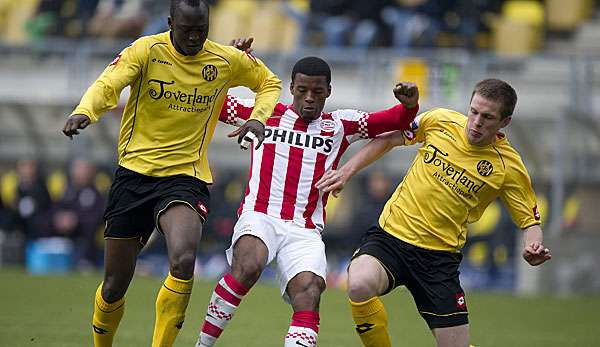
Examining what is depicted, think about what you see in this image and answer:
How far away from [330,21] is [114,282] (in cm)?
1379

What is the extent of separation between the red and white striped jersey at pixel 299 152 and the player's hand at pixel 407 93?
0.27 feet

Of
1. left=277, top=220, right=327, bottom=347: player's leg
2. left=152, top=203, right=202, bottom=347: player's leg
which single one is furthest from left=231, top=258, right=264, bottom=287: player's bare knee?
left=152, top=203, right=202, bottom=347: player's leg

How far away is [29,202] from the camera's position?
19797 mm

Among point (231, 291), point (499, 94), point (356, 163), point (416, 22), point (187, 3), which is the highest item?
point (187, 3)

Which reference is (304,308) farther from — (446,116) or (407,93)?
(446,116)

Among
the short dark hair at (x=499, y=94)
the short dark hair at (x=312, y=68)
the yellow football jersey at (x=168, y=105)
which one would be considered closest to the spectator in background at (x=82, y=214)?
the yellow football jersey at (x=168, y=105)

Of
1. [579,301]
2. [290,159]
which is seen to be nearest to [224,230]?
[579,301]

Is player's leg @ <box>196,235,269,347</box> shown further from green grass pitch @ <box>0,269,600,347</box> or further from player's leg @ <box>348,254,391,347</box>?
green grass pitch @ <box>0,269,600,347</box>

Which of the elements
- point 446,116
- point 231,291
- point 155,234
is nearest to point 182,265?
point 231,291

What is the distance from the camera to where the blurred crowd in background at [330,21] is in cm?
2088

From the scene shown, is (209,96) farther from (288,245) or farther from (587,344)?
(587,344)

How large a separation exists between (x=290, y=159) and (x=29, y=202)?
1204 centimetres

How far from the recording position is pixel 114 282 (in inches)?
322

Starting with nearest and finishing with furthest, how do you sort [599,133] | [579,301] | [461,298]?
1. [461,298]
2. [579,301]
3. [599,133]
